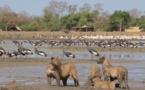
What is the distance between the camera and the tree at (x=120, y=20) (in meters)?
93.1

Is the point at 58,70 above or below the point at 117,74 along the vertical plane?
above

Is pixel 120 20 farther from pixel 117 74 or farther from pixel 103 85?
pixel 103 85

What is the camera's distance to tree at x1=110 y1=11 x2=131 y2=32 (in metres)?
93.1

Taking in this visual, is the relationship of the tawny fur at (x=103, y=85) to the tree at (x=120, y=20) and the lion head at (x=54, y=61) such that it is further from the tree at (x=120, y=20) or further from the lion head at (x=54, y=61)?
the tree at (x=120, y=20)

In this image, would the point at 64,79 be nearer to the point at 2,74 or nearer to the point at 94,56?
the point at 2,74

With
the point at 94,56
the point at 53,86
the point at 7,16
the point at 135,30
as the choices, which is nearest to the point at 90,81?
the point at 53,86

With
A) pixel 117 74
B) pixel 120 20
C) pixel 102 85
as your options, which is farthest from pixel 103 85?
pixel 120 20

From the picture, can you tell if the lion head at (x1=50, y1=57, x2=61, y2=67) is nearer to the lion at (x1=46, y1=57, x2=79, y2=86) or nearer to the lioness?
the lion at (x1=46, y1=57, x2=79, y2=86)

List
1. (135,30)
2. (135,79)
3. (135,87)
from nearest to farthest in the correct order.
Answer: (135,87) → (135,79) → (135,30)

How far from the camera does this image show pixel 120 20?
3627 inches

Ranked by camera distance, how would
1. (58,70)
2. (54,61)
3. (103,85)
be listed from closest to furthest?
(103,85) → (54,61) → (58,70)

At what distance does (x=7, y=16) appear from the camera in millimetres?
114438

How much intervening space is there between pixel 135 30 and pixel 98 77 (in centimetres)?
8370

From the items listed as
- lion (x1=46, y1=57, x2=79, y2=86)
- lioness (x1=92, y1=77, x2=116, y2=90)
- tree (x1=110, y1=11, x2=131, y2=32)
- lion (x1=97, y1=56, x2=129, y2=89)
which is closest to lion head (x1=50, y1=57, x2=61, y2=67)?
lion (x1=46, y1=57, x2=79, y2=86)
